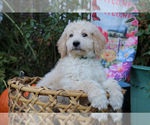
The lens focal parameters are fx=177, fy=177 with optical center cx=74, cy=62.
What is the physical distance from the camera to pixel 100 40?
6.92 ft

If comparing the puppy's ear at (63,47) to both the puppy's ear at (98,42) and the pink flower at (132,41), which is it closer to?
the puppy's ear at (98,42)

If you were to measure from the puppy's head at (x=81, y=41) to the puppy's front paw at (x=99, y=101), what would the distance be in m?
0.69

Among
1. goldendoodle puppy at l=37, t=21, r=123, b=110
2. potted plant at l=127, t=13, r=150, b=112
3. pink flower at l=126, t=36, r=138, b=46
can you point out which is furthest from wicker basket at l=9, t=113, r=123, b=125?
pink flower at l=126, t=36, r=138, b=46

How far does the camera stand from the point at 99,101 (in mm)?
1387

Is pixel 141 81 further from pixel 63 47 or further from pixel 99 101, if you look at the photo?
pixel 99 101

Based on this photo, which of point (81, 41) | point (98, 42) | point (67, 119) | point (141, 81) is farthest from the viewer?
point (141, 81)

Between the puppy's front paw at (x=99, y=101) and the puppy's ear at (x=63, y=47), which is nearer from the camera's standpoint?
the puppy's front paw at (x=99, y=101)

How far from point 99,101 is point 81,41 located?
2.59 ft

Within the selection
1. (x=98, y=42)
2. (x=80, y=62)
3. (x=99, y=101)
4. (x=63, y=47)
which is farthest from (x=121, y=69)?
(x=99, y=101)

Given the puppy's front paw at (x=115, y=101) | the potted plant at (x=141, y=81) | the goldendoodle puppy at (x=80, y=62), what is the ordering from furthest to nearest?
the potted plant at (x=141, y=81) → the goldendoodle puppy at (x=80, y=62) → the puppy's front paw at (x=115, y=101)

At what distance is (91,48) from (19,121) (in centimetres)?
107

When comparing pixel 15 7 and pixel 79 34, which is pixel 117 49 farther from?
pixel 15 7

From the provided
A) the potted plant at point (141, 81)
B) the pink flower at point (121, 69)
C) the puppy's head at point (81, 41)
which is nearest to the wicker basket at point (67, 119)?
the puppy's head at point (81, 41)

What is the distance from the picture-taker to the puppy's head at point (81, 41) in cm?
196
